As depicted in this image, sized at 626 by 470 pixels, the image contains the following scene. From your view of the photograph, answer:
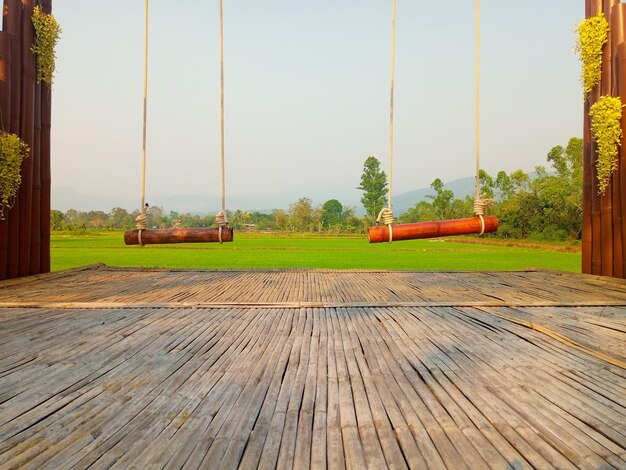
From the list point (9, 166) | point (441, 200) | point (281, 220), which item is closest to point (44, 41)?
point (9, 166)

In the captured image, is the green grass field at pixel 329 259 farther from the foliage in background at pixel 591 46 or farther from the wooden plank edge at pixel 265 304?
the wooden plank edge at pixel 265 304

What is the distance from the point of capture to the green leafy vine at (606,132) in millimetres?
5930

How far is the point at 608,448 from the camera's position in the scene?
1.59 m

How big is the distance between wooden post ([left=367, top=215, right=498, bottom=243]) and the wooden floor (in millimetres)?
772

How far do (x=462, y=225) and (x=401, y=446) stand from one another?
3097 mm

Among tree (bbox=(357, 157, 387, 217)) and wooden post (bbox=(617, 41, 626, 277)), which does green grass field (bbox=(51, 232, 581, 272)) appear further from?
tree (bbox=(357, 157, 387, 217))

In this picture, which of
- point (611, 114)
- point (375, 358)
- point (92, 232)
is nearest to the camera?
point (375, 358)

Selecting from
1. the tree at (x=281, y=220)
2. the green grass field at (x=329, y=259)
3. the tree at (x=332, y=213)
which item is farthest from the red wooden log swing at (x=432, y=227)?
the tree at (x=281, y=220)

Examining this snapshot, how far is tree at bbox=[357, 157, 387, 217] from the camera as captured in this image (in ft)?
128

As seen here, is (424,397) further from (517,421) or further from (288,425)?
(288,425)

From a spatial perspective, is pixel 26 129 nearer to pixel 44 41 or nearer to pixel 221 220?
pixel 44 41

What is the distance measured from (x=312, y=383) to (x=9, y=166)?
18.2ft

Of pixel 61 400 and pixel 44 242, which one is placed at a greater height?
pixel 44 242

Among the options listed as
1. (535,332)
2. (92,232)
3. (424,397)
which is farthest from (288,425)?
(92,232)
